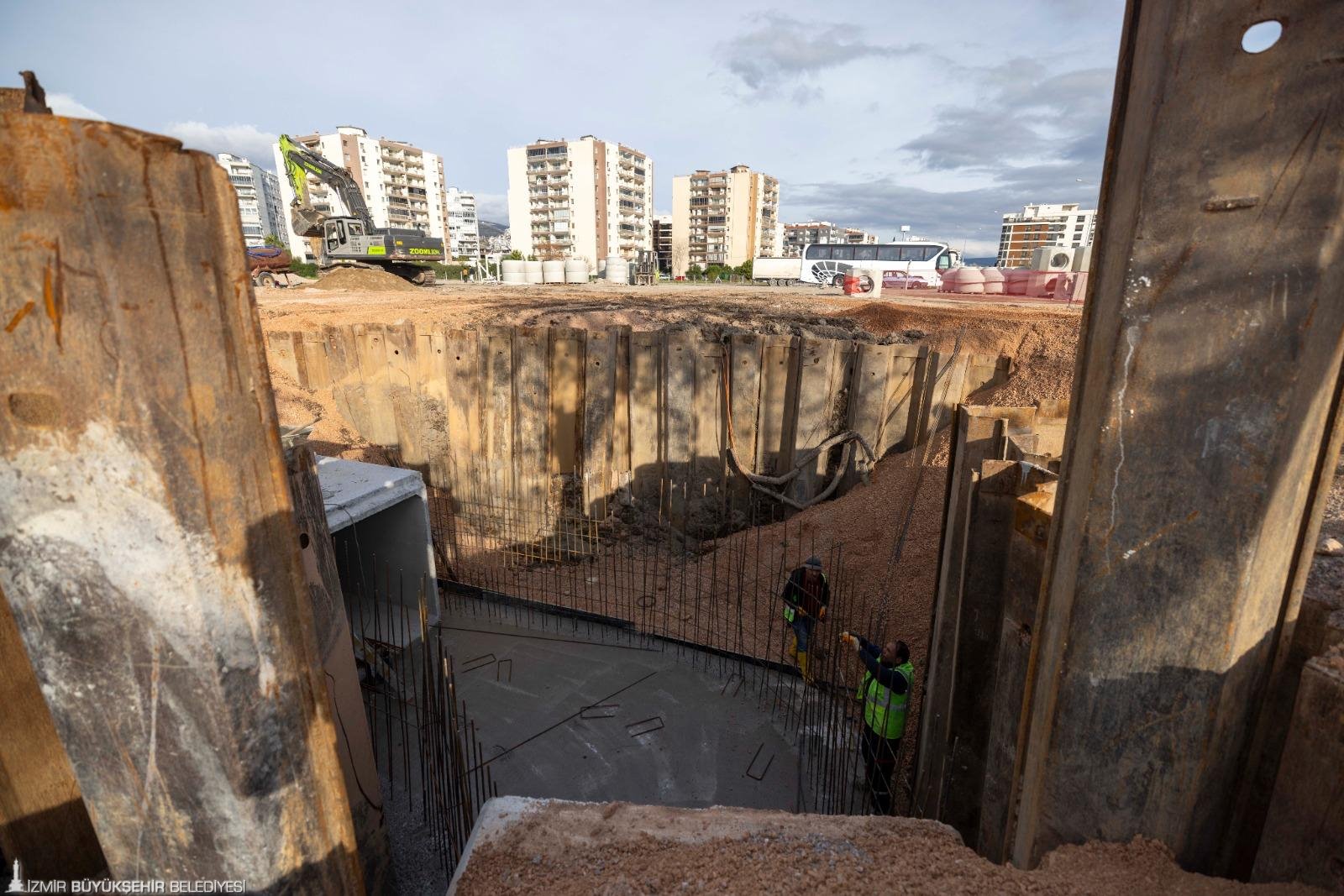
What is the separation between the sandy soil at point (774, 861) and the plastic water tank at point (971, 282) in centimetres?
2281

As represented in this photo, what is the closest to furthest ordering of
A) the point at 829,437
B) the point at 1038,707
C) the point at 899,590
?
the point at 1038,707 < the point at 899,590 < the point at 829,437

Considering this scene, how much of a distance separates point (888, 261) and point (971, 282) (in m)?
8.98

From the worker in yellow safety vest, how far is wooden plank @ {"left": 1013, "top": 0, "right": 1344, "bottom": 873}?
413 cm

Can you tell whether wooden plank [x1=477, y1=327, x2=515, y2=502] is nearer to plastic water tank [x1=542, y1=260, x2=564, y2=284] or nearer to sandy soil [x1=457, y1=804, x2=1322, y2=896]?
sandy soil [x1=457, y1=804, x2=1322, y2=896]

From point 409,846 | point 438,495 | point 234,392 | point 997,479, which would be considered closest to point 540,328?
point 438,495

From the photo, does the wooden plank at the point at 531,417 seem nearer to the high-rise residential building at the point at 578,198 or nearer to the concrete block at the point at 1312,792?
the concrete block at the point at 1312,792

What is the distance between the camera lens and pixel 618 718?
218 inches

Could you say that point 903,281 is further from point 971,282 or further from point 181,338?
point 181,338

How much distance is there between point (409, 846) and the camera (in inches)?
169

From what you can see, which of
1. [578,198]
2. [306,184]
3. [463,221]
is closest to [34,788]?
[306,184]

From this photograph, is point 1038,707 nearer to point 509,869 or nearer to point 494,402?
point 509,869

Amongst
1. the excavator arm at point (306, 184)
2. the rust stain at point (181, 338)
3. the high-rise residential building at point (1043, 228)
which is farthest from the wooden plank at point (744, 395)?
the high-rise residential building at point (1043, 228)

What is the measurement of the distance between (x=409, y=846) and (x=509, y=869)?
319cm

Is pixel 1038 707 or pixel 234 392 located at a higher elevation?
pixel 234 392
